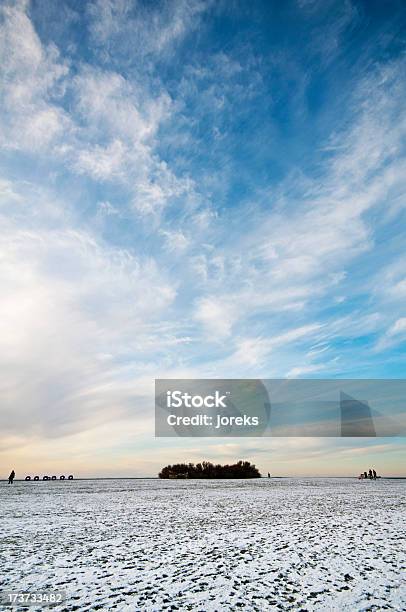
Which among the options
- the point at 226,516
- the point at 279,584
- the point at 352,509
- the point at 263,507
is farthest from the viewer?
the point at 263,507

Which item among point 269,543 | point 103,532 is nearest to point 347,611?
point 269,543

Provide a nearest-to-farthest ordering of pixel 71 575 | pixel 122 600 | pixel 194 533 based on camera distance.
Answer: pixel 122 600 → pixel 71 575 → pixel 194 533

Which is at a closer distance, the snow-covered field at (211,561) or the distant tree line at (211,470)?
the snow-covered field at (211,561)

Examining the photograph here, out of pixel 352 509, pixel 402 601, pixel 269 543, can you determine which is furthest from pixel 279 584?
pixel 352 509

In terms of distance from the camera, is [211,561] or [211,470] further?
[211,470]

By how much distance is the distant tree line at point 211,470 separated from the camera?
106750 millimetres

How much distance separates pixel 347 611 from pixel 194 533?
26.1ft

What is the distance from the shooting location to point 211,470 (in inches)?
4333

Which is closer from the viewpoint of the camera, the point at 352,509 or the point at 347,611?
the point at 347,611

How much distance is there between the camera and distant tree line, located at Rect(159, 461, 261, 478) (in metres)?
107

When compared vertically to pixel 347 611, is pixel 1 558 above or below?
above

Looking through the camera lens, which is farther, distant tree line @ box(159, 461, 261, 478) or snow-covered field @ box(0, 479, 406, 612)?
distant tree line @ box(159, 461, 261, 478)

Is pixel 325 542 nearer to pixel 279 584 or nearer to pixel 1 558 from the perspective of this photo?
pixel 279 584

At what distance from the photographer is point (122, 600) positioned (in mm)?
7164
